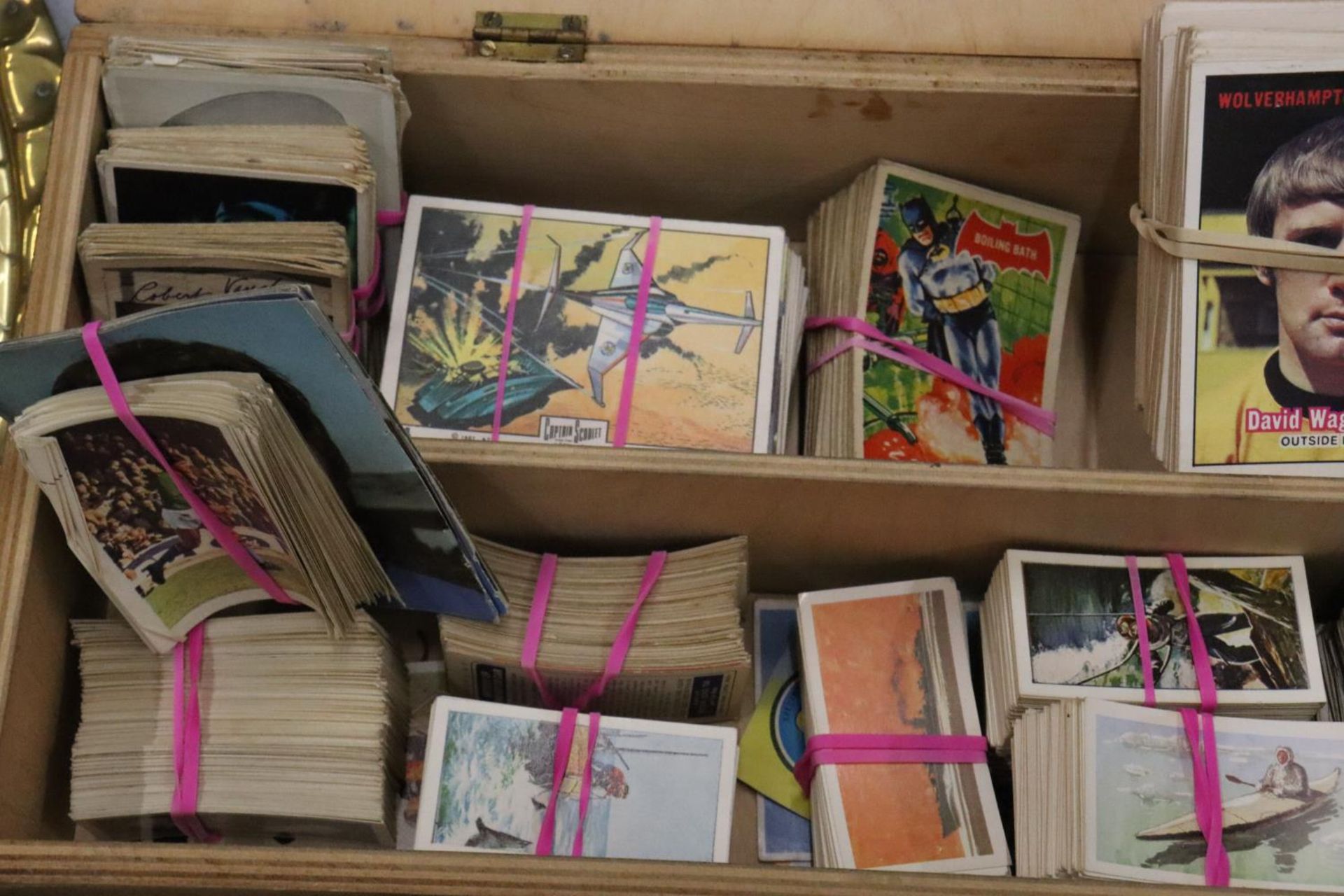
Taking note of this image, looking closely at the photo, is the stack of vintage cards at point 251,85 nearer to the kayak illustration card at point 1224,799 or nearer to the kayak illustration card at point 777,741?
the kayak illustration card at point 777,741

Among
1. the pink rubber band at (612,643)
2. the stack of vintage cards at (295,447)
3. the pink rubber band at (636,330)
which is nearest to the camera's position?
the stack of vintage cards at (295,447)

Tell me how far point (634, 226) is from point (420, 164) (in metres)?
0.31

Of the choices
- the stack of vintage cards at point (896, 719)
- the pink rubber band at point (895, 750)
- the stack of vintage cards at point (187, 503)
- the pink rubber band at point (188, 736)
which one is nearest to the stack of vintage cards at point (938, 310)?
the stack of vintage cards at point (896, 719)

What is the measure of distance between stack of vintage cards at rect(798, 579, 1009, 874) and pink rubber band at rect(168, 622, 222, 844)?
0.63m

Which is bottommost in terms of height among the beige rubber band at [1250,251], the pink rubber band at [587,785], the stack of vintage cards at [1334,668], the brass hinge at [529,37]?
the pink rubber band at [587,785]

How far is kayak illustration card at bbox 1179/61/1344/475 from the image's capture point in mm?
1440

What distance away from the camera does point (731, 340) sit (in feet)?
5.13

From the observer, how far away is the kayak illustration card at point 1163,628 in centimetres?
142

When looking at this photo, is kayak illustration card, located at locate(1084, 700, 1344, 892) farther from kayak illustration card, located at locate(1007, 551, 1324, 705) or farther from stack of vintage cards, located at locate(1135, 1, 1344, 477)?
stack of vintage cards, located at locate(1135, 1, 1344, 477)

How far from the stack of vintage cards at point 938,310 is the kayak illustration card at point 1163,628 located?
0.20 m

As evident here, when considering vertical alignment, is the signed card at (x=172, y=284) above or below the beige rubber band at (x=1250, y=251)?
below

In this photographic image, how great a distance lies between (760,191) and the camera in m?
1.76

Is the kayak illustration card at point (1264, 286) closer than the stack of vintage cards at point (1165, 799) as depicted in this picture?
No

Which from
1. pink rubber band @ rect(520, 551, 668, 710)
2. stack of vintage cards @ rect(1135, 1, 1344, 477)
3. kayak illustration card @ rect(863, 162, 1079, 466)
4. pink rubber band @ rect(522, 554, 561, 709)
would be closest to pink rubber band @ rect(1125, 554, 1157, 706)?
stack of vintage cards @ rect(1135, 1, 1344, 477)
